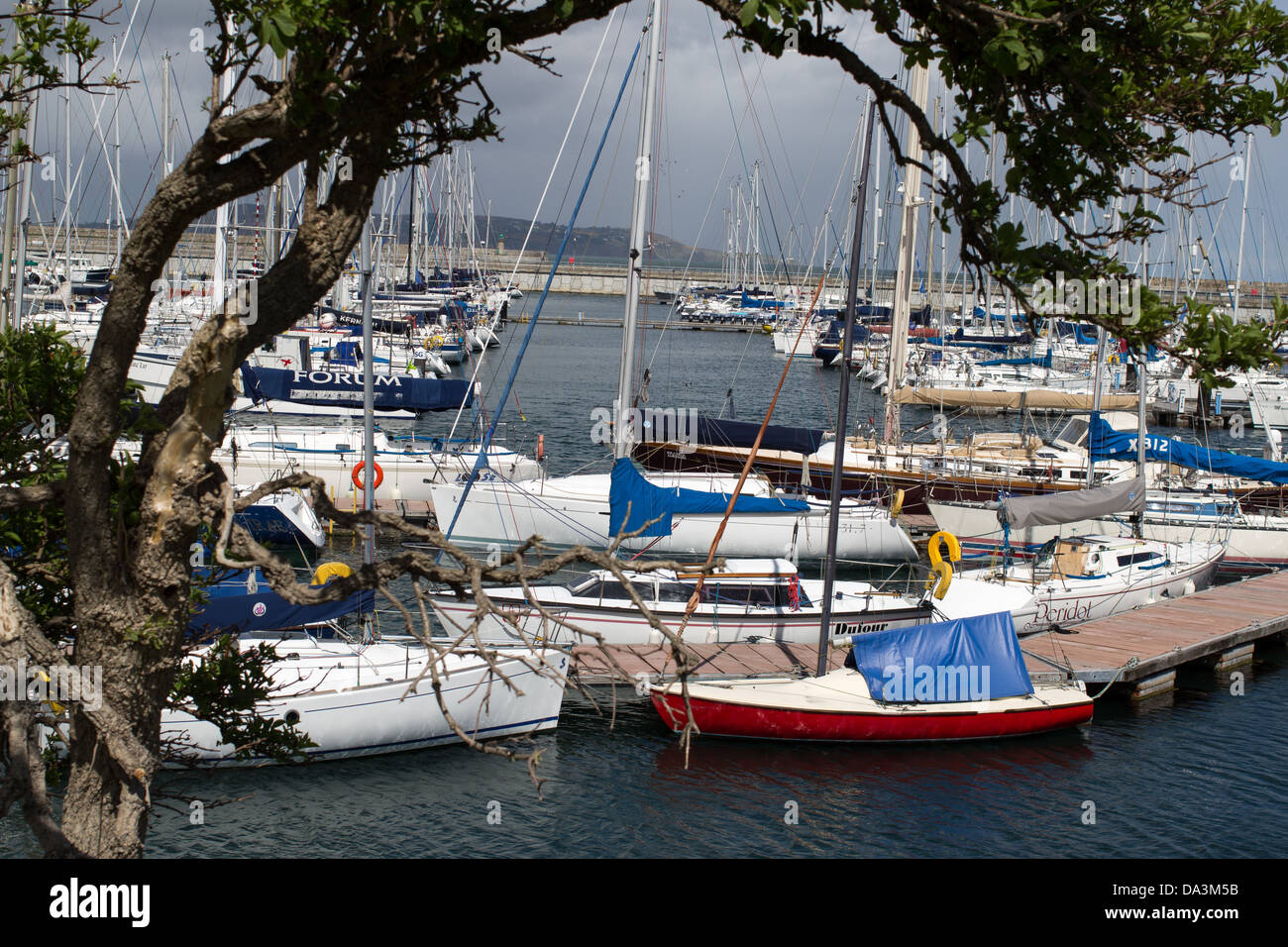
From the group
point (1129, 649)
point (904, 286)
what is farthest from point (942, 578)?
point (904, 286)

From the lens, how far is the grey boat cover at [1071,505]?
1169 inches

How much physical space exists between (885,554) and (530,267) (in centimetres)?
16545

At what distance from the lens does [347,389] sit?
152 ft

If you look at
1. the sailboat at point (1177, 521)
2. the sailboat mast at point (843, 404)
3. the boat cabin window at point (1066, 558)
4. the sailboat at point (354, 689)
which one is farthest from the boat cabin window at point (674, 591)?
the sailboat at point (1177, 521)

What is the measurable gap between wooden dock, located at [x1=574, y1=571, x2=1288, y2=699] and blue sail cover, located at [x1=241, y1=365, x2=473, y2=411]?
16421mm

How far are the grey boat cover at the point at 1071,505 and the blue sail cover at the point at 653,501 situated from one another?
6.24 metres

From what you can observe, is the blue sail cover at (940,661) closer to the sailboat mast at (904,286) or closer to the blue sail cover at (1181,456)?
the blue sail cover at (1181,456)

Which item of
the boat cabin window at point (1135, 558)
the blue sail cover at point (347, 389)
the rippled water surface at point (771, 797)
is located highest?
the blue sail cover at point (347, 389)

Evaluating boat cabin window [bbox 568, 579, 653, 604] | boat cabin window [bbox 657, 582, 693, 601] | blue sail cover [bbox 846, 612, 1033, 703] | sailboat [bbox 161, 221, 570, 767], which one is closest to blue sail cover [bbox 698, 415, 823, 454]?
boat cabin window [bbox 657, 582, 693, 601]

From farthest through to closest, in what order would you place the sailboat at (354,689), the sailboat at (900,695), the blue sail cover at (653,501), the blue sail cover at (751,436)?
the blue sail cover at (751,436) → the blue sail cover at (653,501) → the sailboat at (900,695) → the sailboat at (354,689)

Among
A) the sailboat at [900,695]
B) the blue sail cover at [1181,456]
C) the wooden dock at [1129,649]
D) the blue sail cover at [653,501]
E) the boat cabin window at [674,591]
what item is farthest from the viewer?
the blue sail cover at [1181,456]

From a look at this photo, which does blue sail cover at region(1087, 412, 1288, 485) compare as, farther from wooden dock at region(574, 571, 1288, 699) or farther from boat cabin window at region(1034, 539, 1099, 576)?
boat cabin window at region(1034, 539, 1099, 576)

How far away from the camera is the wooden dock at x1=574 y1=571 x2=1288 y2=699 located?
23.5 meters
